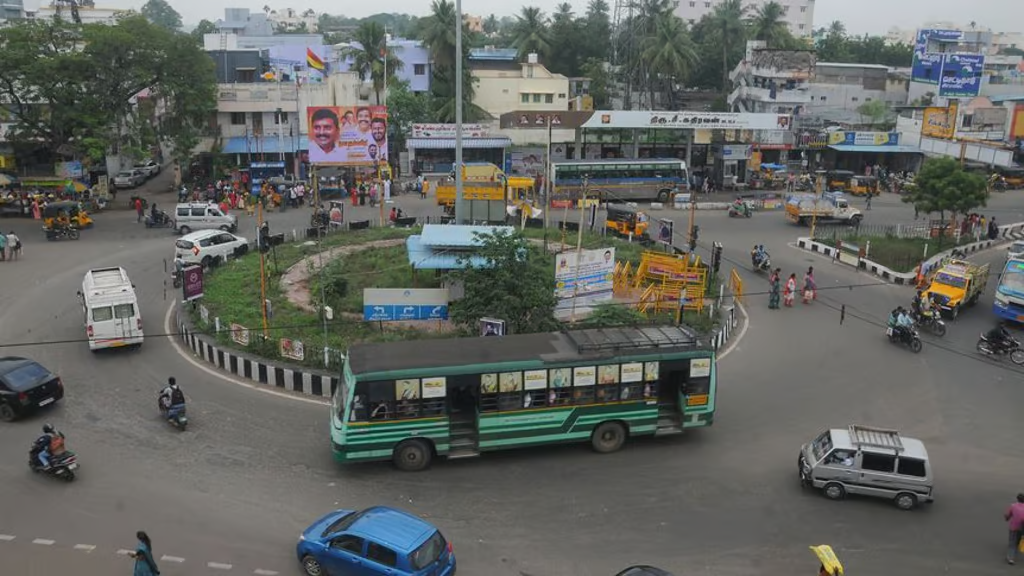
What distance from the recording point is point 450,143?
2096 inches

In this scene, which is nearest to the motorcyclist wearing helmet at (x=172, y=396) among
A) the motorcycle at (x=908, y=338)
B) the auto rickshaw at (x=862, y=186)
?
the motorcycle at (x=908, y=338)

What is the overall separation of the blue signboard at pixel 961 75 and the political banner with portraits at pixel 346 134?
4622 centimetres

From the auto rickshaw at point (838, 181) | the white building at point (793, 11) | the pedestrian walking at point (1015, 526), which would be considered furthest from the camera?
the white building at point (793, 11)

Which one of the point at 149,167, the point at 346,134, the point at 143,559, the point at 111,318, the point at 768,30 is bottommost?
the point at 143,559

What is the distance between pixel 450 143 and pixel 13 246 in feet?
91.8

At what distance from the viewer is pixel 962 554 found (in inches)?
505

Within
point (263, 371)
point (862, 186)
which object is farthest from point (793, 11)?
point (263, 371)

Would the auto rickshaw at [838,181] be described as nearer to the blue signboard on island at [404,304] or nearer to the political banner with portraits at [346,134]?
the political banner with portraits at [346,134]

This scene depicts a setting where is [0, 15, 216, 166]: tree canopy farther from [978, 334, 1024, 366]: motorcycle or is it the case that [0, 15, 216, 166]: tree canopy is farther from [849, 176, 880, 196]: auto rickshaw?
[849, 176, 880, 196]: auto rickshaw

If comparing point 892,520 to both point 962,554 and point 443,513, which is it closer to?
point 962,554

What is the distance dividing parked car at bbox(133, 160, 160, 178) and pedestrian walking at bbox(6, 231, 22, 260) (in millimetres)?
20715

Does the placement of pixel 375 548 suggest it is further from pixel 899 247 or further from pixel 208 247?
pixel 899 247

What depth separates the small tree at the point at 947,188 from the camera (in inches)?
1353

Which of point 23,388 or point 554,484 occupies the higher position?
point 23,388
